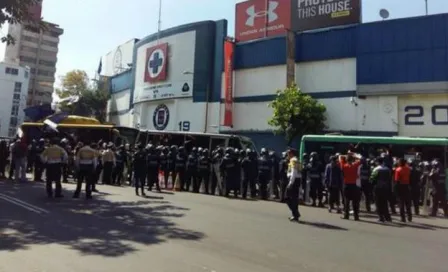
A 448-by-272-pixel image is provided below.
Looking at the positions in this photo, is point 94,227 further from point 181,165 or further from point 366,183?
point 181,165

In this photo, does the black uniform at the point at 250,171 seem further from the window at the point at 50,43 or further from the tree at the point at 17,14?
the window at the point at 50,43

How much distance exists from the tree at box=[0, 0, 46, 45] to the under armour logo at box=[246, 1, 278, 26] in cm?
2044

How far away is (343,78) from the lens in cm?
2600

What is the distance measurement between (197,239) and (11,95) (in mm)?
85376

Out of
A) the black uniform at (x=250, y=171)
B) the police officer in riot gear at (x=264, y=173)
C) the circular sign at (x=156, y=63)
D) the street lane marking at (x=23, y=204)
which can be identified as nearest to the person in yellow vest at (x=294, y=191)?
the police officer in riot gear at (x=264, y=173)

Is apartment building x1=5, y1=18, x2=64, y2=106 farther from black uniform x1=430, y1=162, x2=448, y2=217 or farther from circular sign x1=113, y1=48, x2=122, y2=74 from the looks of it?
black uniform x1=430, y1=162, x2=448, y2=217

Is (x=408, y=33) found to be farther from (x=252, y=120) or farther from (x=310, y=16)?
(x=252, y=120)

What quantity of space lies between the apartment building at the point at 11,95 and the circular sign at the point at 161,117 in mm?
54248

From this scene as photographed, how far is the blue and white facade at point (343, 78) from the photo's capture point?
23.3 m

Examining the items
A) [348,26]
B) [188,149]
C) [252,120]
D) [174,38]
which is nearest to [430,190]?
[188,149]

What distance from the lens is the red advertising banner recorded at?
100 ft

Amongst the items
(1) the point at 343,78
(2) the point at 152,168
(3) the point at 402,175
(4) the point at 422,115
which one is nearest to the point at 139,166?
(2) the point at 152,168

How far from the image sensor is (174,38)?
114 ft

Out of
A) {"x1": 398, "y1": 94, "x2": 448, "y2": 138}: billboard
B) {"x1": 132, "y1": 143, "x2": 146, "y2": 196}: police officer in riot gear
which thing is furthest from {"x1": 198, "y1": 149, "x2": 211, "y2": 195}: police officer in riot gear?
{"x1": 398, "y1": 94, "x2": 448, "y2": 138}: billboard
